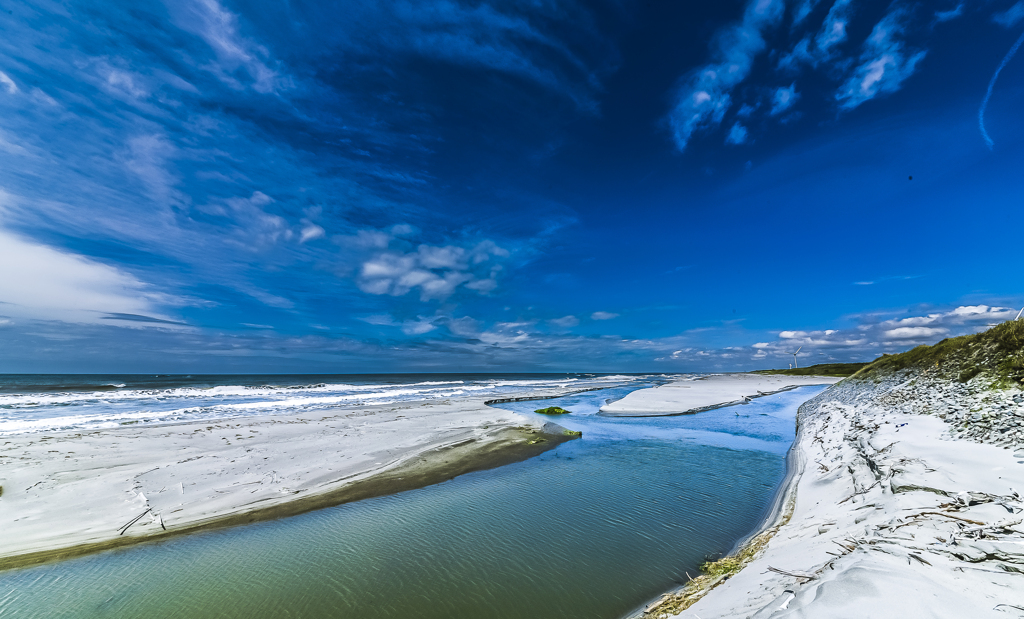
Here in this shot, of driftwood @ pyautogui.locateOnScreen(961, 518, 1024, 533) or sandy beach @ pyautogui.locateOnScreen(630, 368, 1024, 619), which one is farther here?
driftwood @ pyautogui.locateOnScreen(961, 518, 1024, 533)

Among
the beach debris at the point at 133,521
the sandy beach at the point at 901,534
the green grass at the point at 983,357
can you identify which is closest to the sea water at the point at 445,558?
the beach debris at the point at 133,521

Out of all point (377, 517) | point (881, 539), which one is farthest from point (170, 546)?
point (881, 539)

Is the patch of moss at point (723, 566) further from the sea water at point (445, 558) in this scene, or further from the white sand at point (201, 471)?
the white sand at point (201, 471)

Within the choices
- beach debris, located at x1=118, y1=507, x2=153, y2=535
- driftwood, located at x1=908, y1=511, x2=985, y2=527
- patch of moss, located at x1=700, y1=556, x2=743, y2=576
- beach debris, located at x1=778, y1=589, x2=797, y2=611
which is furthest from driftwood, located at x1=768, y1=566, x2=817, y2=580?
beach debris, located at x1=118, y1=507, x2=153, y2=535

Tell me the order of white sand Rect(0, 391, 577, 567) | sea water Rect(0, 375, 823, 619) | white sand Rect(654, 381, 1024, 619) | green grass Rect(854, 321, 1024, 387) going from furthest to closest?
1. green grass Rect(854, 321, 1024, 387)
2. white sand Rect(0, 391, 577, 567)
3. sea water Rect(0, 375, 823, 619)
4. white sand Rect(654, 381, 1024, 619)

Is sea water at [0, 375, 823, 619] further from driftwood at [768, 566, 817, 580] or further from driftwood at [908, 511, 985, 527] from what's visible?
driftwood at [908, 511, 985, 527]
